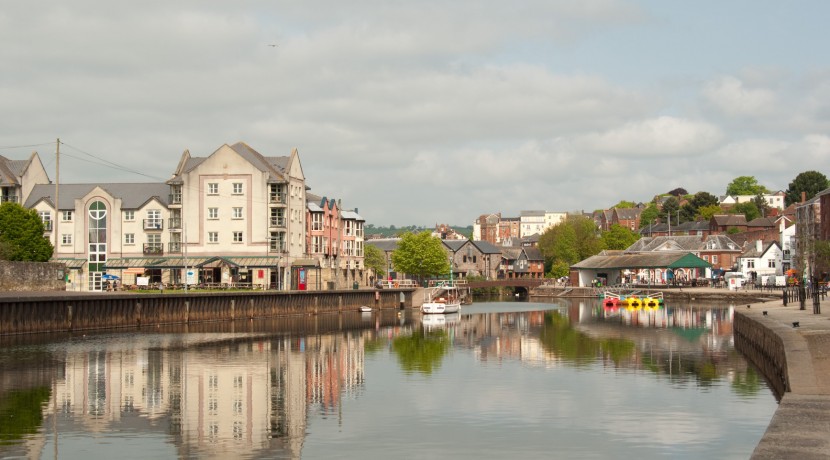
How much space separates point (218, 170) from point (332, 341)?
49.6 meters

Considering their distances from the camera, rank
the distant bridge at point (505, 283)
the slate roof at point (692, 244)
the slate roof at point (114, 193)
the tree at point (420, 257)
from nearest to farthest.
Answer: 1. the slate roof at point (114, 193)
2. the tree at point (420, 257)
3. the distant bridge at point (505, 283)
4. the slate roof at point (692, 244)

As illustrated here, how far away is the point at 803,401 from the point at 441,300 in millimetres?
97367

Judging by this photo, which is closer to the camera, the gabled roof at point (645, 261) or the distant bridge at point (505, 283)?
the gabled roof at point (645, 261)

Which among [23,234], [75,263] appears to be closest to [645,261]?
[75,263]

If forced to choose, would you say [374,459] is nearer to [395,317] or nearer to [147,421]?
[147,421]

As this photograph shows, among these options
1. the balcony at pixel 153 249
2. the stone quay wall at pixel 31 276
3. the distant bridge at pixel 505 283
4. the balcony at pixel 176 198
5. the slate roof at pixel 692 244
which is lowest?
the distant bridge at pixel 505 283

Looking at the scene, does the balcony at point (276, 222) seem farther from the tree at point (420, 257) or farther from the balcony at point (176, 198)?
the tree at point (420, 257)

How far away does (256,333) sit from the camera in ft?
246

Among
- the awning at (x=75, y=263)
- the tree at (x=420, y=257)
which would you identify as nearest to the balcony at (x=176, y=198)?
the awning at (x=75, y=263)

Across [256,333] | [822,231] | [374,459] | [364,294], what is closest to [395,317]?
[364,294]

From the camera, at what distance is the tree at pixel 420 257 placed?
170m

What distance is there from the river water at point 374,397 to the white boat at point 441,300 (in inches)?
1640

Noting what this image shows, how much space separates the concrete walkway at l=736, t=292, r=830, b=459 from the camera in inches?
810

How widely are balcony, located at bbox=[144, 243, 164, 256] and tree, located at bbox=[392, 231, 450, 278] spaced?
61297mm
